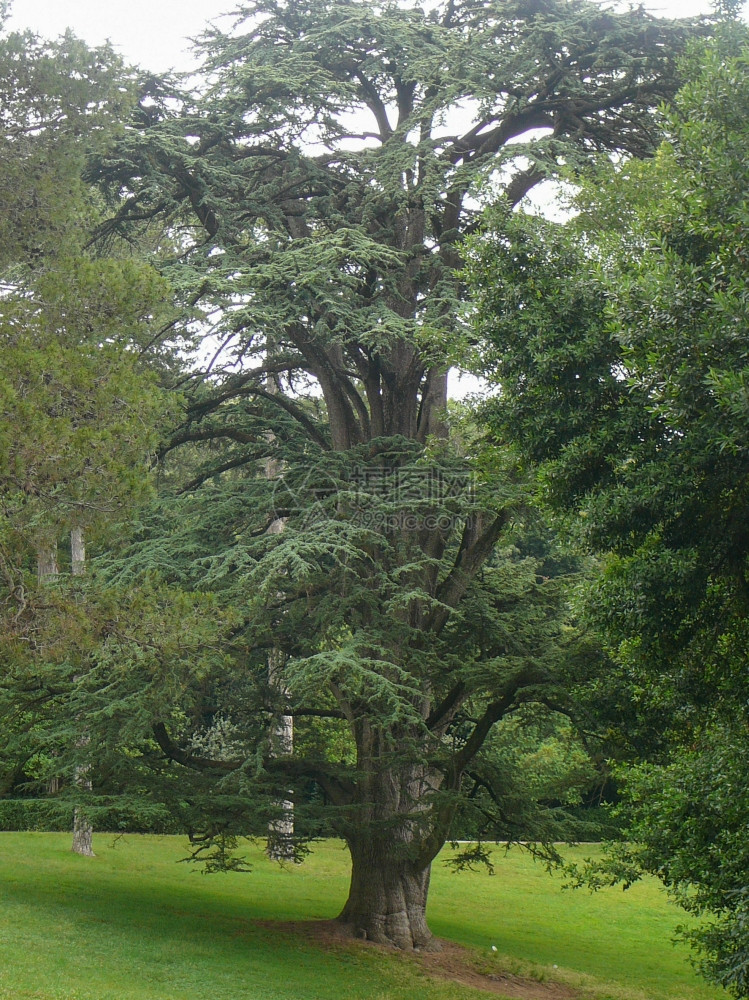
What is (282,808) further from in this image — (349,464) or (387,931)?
Result: (349,464)

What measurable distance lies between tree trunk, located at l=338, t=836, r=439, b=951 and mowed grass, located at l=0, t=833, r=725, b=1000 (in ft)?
1.79

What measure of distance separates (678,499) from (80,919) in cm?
1125

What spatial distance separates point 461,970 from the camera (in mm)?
13914

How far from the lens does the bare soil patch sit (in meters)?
13.5

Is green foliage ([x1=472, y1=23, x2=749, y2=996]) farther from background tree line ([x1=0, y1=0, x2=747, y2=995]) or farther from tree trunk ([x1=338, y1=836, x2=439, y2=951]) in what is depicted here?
tree trunk ([x1=338, y1=836, x2=439, y2=951])

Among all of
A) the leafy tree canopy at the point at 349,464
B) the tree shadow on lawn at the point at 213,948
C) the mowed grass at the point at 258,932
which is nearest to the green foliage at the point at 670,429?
the leafy tree canopy at the point at 349,464

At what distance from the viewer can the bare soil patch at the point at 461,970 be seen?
13.5 meters

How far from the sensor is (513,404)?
328 inches

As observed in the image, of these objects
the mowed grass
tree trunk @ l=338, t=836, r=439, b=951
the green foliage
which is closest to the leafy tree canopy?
tree trunk @ l=338, t=836, r=439, b=951

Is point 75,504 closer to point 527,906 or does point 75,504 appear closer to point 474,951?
point 474,951

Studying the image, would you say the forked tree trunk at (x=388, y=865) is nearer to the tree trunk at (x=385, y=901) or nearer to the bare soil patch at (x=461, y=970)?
the tree trunk at (x=385, y=901)

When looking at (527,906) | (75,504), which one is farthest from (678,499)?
(527,906)

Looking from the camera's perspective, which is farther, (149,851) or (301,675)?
(149,851)

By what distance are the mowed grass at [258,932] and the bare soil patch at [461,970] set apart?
0.70 feet
